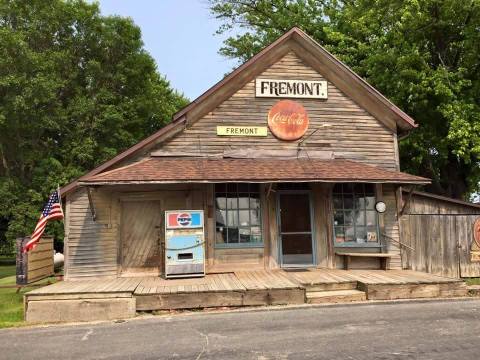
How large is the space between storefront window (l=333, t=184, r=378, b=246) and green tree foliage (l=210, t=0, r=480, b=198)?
6057 mm

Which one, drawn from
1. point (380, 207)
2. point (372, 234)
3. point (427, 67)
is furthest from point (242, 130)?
point (427, 67)

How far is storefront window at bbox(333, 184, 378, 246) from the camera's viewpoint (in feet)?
39.2

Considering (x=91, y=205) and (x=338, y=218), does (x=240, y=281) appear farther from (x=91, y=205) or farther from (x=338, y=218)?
(x=91, y=205)

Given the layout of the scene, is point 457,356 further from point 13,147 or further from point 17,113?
point 13,147

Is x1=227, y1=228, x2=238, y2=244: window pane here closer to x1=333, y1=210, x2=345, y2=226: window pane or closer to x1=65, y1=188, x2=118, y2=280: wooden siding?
x1=333, y1=210, x2=345, y2=226: window pane

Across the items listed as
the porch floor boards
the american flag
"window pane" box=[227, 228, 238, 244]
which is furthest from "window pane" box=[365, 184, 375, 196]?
the american flag

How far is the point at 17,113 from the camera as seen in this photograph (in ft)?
71.6

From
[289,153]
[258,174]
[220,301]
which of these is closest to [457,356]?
[220,301]

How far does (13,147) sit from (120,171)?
53.0 feet

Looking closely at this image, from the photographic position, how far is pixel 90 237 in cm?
1108

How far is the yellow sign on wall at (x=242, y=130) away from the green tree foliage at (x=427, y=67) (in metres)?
8.00

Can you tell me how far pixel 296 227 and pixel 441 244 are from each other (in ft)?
12.9

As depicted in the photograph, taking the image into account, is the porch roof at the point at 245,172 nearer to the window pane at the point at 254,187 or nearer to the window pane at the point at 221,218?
the window pane at the point at 254,187

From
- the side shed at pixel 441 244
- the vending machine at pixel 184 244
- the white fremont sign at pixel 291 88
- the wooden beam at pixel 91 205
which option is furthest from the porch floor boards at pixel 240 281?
the white fremont sign at pixel 291 88
